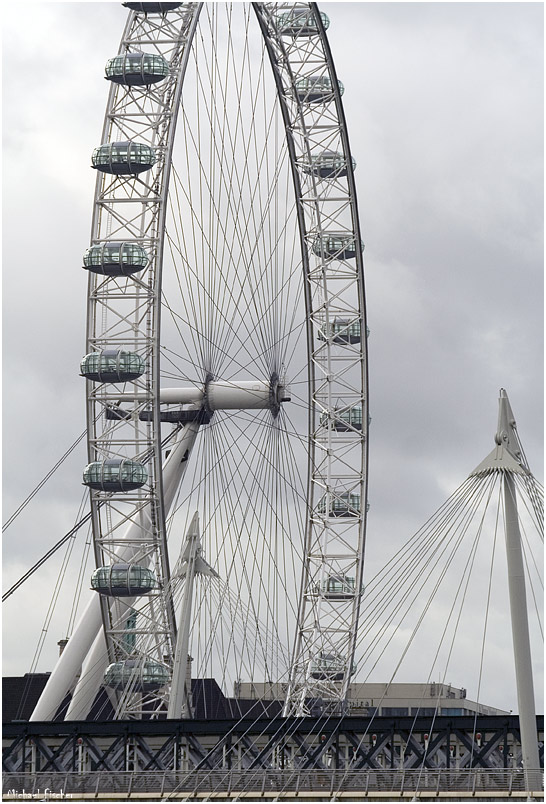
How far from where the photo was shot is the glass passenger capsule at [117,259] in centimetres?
5928

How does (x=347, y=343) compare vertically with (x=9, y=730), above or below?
above

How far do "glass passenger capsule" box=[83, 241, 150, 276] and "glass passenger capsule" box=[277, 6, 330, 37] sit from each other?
12.5 metres

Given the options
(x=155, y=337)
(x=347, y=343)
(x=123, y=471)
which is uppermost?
(x=347, y=343)

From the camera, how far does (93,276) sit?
202ft

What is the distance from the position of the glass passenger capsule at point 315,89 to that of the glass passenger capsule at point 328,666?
2066cm

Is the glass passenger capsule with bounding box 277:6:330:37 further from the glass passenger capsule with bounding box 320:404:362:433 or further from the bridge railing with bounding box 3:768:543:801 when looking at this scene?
the bridge railing with bounding box 3:768:543:801

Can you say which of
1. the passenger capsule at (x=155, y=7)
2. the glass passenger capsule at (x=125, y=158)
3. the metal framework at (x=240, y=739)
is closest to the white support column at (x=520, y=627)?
the metal framework at (x=240, y=739)

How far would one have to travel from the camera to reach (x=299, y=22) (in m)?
67.8

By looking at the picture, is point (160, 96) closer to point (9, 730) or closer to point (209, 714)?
point (9, 730)

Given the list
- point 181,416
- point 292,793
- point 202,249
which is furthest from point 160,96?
point 292,793

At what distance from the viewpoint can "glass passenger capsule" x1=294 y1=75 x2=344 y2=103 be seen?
69.0m

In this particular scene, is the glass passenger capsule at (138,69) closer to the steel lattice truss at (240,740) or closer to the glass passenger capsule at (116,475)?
the glass passenger capsule at (116,475)

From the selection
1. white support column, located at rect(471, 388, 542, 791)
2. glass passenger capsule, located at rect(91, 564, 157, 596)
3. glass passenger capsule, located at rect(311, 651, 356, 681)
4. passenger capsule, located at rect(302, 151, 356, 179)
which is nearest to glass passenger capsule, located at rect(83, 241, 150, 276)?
glass passenger capsule, located at rect(91, 564, 157, 596)

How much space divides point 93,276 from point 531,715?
2627 centimetres
